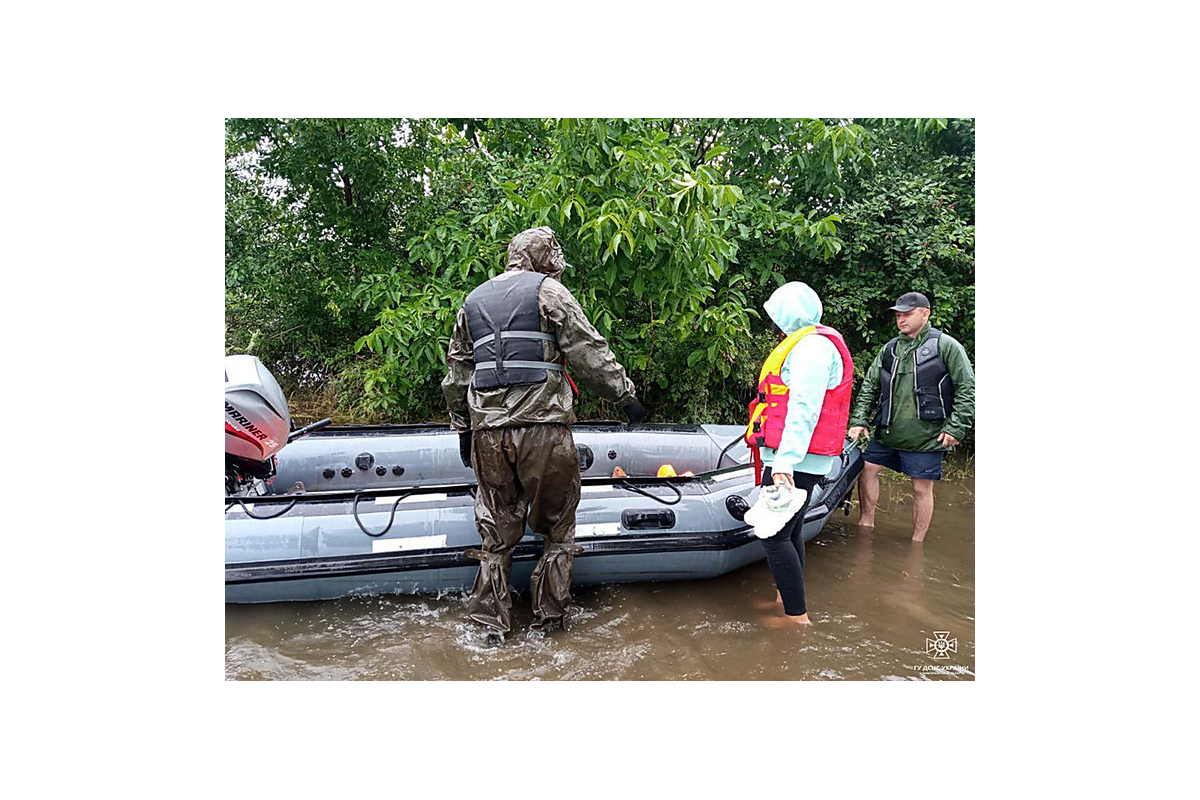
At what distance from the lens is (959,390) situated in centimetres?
381

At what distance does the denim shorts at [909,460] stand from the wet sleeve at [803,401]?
4.88 feet

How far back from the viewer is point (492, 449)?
2.85 meters

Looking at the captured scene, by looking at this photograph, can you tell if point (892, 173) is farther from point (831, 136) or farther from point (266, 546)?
point (266, 546)

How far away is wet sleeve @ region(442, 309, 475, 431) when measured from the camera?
3.02 m

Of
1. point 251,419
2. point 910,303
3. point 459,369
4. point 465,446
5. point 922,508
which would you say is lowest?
point 922,508

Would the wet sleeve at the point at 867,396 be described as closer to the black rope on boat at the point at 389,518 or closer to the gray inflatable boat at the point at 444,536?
the gray inflatable boat at the point at 444,536

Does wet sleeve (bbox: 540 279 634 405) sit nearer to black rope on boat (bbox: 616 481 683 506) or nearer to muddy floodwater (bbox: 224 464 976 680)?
black rope on boat (bbox: 616 481 683 506)

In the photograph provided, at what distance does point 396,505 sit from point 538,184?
2.64 metres

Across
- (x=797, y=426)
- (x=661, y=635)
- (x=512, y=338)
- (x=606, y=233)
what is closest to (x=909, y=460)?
(x=797, y=426)

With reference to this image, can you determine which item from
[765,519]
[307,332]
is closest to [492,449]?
[765,519]

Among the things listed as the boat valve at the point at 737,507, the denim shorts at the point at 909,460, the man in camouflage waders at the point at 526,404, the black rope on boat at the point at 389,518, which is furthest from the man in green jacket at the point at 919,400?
the black rope on boat at the point at 389,518

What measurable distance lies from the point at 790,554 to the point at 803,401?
2.27 ft

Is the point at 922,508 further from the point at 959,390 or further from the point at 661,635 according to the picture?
the point at 661,635

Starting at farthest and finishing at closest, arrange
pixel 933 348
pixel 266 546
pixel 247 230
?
1. pixel 247 230
2. pixel 933 348
3. pixel 266 546
